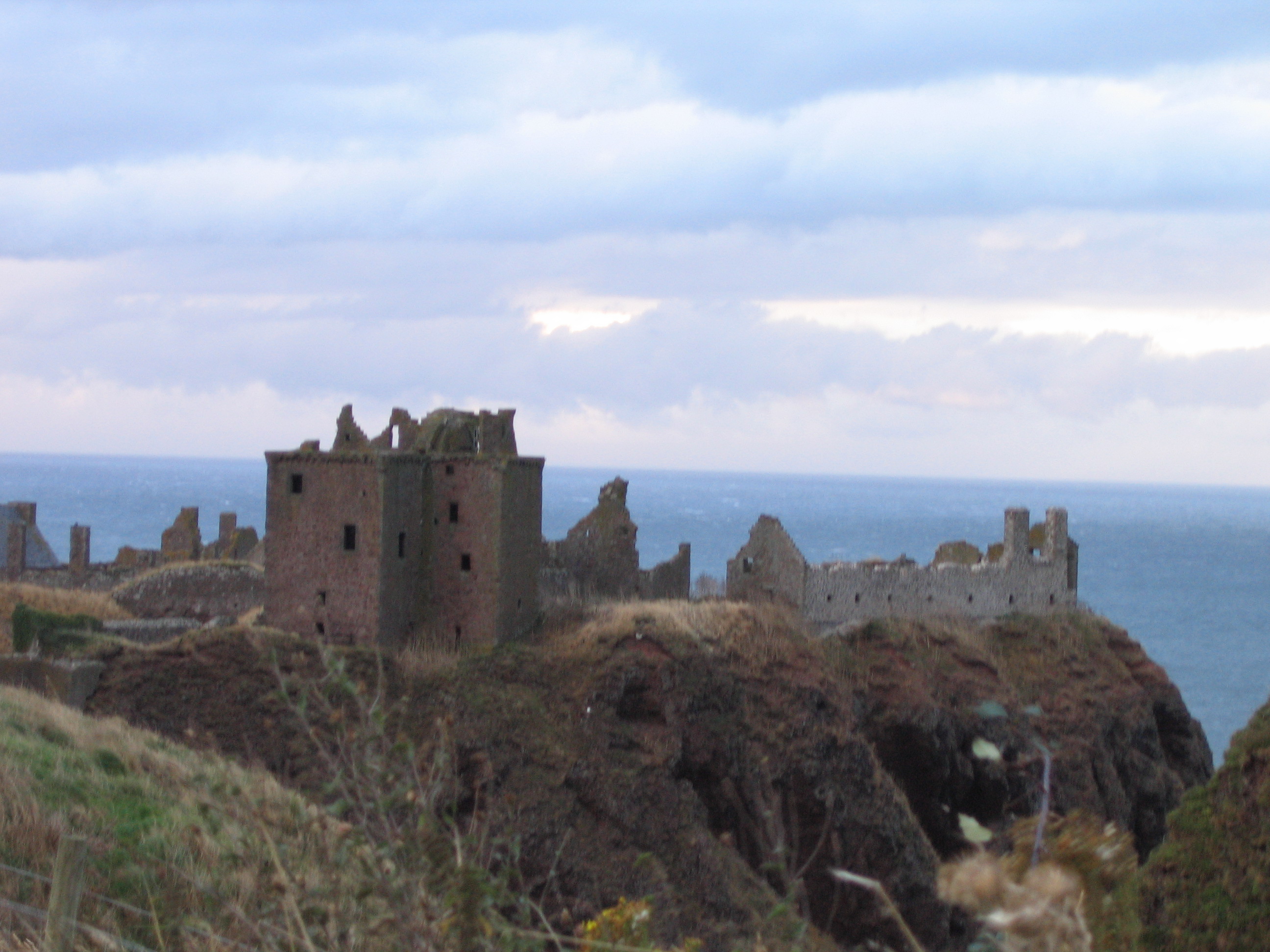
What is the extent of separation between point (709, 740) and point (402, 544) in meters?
7.69

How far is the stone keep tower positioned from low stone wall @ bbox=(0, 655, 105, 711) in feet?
14.5

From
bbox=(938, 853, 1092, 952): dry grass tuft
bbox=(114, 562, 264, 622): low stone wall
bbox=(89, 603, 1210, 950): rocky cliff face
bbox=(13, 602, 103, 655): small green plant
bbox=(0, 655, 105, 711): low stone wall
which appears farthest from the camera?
bbox=(114, 562, 264, 622): low stone wall

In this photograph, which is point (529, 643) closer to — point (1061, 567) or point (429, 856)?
point (1061, 567)

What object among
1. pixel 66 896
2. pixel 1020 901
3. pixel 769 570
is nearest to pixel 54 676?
pixel 769 570

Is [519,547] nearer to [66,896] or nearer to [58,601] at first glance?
[58,601]

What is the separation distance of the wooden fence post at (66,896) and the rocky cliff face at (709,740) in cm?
1331

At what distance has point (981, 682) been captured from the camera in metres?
31.6

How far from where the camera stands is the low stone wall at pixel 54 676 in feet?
82.8

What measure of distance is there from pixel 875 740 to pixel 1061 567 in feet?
34.3

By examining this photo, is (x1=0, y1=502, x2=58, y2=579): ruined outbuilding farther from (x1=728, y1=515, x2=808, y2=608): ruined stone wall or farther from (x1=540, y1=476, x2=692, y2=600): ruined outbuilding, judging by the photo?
(x1=728, y1=515, x2=808, y2=608): ruined stone wall

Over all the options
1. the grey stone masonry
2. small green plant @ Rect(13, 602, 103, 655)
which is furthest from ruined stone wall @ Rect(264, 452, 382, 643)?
the grey stone masonry

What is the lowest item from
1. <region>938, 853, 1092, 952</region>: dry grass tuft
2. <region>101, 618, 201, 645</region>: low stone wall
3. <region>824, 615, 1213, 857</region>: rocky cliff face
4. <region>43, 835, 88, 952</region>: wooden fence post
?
<region>824, 615, 1213, 857</region>: rocky cliff face

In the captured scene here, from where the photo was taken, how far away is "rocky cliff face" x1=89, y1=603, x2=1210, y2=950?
2366 cm

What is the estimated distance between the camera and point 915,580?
34.2 metres
